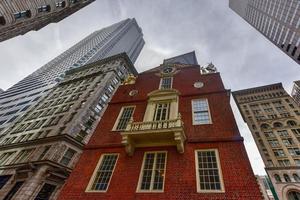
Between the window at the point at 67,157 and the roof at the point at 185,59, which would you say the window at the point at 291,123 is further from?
the window at the point at 67,157

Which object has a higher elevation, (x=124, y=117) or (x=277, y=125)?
(x=277, y=125)

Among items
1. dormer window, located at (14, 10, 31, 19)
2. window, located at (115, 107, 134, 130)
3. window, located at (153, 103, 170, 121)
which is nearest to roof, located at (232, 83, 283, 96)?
window, located at (153, 103, 170, 121)

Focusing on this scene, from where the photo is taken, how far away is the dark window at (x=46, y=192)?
1012 inches

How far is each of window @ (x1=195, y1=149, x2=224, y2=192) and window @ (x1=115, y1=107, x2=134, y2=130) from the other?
6807 millimetres

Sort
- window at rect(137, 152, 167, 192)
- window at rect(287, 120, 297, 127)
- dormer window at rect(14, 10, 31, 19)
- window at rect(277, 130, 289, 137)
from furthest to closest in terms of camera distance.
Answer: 1. window at rect(287, 120, 297, 127)
2. window at rect(277, 130, 289, 137)
3. dormer window at rect(14, 10, 31, 19)
4. window at rect(137, 152, 167, 192)

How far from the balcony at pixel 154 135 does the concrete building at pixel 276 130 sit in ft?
199

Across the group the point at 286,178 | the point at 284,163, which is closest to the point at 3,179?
the point at 286,178

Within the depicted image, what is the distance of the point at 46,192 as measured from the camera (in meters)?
26.8

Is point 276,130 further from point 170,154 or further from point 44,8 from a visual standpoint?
point 44,8

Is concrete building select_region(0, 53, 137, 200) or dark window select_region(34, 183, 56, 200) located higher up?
concrete building select_region(0, 53, 137, 200)

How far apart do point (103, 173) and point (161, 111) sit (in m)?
6.62

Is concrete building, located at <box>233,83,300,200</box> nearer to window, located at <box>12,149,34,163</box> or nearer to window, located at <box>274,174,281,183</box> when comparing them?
window, located at <box>274,174,281,183</box>

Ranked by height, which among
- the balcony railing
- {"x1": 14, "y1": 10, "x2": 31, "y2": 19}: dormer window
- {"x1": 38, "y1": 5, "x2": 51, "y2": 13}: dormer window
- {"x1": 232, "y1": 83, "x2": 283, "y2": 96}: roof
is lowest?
the balcony railing

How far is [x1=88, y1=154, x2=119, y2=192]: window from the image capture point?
37.1 feet
